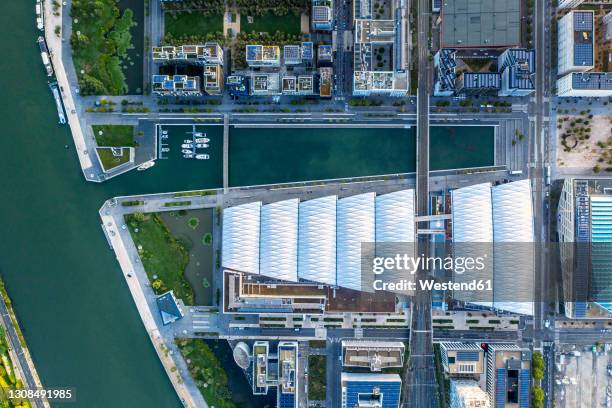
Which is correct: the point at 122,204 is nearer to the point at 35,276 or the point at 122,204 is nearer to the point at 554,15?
the point at 35,276

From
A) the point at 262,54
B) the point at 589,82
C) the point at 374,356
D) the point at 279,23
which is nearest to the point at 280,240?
the point at 374,356

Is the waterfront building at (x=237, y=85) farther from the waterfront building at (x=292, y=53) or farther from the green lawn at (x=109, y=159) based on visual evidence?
the green lawn at (x=109, y=159)

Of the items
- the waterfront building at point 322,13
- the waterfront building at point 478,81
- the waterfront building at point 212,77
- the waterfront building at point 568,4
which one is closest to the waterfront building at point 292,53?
the waterfront building at point 322,13

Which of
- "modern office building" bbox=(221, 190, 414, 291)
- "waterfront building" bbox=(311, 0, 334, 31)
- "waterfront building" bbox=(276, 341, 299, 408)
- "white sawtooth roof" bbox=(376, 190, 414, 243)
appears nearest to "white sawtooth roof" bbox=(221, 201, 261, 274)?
"modern office building" bbox=(221, 190, 414, 291)

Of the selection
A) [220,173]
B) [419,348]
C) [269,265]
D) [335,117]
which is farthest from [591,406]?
[220,173]

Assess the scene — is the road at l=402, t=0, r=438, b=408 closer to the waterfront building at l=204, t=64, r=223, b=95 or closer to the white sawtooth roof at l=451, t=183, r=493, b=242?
the white sawtooth roof at l=451, t=183, r=493, b=242

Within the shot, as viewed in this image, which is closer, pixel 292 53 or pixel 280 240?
pixel 280 240

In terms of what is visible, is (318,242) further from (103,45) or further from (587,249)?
(103,45)
